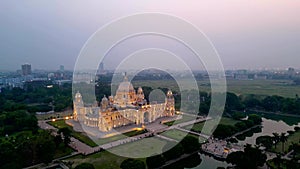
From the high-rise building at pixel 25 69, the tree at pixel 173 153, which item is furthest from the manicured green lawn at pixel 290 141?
the high-rise building at pixel 25 69

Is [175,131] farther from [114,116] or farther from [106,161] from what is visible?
[106,161]

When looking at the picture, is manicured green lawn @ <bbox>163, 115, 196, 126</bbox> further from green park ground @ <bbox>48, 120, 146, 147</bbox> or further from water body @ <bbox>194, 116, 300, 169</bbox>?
water body @ <bbox>194, 116, 300, 169</bbox>

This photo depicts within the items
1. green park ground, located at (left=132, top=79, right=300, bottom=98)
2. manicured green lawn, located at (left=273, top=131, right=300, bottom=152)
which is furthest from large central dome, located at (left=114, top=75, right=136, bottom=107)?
green park ground, located at (left=132, top=79, right=300, bottom=98)

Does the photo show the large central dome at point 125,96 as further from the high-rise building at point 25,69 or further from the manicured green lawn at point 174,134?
the high-rise building at point 25,69

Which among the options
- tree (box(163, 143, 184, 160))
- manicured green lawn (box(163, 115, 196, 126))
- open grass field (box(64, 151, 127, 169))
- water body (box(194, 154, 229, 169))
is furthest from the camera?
manicured green lawn (box(163, 115, 196, 126))

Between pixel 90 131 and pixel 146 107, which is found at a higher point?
pixel 146 107

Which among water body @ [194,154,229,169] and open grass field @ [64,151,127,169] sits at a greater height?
open grass field @ [64,151,127,169]

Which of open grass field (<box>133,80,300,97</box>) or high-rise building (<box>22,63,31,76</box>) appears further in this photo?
high-rise building (<box>22,63,31,76</box>)

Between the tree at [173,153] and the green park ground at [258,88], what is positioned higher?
the green park ground at [258,88]

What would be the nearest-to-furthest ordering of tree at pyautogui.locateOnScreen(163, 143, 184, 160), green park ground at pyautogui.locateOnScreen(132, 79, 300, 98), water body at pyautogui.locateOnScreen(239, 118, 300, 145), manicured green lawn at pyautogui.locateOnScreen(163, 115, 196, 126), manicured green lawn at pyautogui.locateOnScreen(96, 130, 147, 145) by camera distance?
tree at pyautogui.locateOnScreen(163, 143, 184, 160) < manicured green lawn at pyautogui.locateOnScreen(96, 130, 147, 145) < water body at pyautogui.locateOnScreen(239, 118, 300, 145) < manicured green lawn at pyautogui.locateOnScreen(163, 115, 196, 126) < green park ground at pyautogui.locateOnScreen(132, 79, 300, 98)

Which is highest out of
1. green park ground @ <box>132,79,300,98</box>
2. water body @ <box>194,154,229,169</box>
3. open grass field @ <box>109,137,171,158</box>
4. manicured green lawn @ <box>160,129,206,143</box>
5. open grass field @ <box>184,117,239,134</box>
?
green park ground @ <box>132,79,300,98</box>

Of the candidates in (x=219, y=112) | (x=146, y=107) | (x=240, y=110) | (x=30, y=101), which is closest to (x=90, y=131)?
(x=146, y=107)
